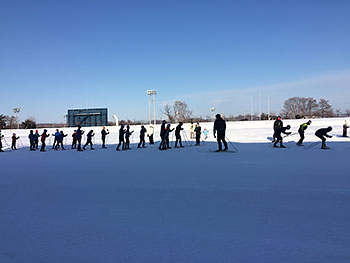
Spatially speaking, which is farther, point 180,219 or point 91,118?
point 91,118

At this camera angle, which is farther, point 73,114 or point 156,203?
point 73,114

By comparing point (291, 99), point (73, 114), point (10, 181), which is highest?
point (291, 99)

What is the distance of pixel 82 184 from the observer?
18.7 feet

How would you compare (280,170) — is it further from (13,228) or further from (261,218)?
(13,228)

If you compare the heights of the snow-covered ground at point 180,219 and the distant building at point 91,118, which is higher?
the distant building at point 91,118

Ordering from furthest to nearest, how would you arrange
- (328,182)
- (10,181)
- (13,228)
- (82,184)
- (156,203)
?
(10,181), (82,184), (328,182), (156,203), (13,228)

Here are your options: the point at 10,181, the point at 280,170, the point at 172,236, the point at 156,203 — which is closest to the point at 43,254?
the point at 172,236

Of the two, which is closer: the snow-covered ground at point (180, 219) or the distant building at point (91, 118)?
the snow-covered ground at point (180, 219)

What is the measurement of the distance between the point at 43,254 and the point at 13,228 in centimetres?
102

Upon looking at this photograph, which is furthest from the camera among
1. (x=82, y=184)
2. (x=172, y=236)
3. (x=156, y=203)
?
(x=82, y=184)

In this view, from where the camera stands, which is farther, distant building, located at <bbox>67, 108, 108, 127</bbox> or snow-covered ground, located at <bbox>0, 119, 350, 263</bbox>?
distant building, located at <bbox>67, 108, 108, 127</bbox>

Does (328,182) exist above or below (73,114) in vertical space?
below

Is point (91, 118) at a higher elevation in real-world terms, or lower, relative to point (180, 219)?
higher

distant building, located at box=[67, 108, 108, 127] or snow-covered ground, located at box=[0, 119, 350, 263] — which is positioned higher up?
distant building, located at box=[67, 108, 108, 127]
